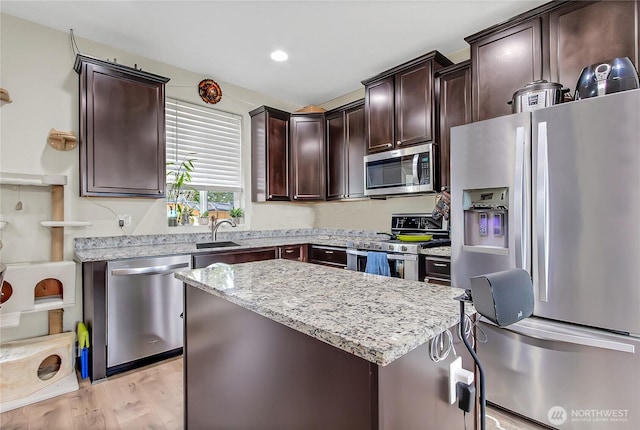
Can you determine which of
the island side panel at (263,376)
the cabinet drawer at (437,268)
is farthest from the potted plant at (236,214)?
the island side panel at (263,376)

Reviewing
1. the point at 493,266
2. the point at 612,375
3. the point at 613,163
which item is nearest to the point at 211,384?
the point at 493,266

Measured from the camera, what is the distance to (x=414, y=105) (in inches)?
122

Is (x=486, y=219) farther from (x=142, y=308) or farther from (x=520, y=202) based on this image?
(x=142, y=308)

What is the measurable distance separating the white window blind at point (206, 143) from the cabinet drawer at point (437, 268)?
244cm

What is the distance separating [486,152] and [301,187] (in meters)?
2.45

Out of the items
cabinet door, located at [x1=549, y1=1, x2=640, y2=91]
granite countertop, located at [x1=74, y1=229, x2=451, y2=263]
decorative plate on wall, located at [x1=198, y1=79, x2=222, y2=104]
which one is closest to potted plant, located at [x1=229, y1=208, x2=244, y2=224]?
granite countertop, located at [x1=74, y1=229, x2=451, y2=263]

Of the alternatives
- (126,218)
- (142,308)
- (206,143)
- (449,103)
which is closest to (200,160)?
(206,143)

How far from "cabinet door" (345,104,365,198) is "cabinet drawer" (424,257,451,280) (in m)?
1.35

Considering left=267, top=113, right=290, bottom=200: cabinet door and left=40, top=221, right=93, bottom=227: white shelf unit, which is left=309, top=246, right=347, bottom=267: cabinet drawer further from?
left=40, top=221, right=93, bottom=227: white shelf unit

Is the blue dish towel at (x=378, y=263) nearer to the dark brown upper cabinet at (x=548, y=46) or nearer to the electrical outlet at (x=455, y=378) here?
the dark brown upper cabinet at (x=548, y=46)

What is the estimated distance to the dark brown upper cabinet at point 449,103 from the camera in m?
2.73

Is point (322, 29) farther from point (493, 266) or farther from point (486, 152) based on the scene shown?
point (493, 266)

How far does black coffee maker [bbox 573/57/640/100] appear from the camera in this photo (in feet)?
5.49

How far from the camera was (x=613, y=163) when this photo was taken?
1567 mm
